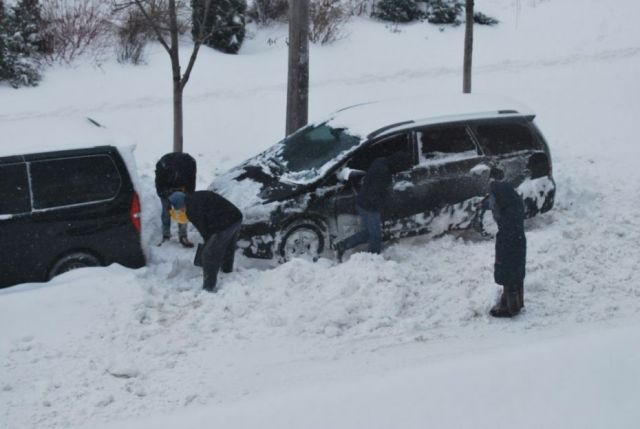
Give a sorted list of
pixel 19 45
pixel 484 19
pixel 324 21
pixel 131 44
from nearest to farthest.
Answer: pixel 19 45 → pixel 131 44 → pixel 324 21 → pixel 484 19

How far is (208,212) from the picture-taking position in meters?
7.18

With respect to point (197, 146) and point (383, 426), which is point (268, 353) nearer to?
point (383, 426)

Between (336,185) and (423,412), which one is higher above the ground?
(336,185)

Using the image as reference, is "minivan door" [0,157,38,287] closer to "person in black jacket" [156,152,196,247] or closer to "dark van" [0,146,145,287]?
"dark van" [0,146,145,287]

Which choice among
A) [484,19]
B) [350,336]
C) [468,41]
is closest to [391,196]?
[350,336]

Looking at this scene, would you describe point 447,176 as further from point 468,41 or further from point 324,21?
point 324,21

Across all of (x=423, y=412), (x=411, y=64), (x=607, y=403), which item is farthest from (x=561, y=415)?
(x=411, y=64)

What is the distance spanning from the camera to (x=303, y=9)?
10.7m

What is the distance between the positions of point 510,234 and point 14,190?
4604 mm

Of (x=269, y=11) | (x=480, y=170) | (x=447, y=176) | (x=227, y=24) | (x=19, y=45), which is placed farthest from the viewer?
(x=269, y=11)

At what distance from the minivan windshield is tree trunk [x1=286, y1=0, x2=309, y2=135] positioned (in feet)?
5.47

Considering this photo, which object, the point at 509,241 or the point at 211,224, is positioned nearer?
the point at 509,241

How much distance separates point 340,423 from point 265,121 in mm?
9284

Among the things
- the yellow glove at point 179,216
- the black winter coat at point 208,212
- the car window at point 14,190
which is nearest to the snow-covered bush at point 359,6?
the yellow glove at point 179,216
